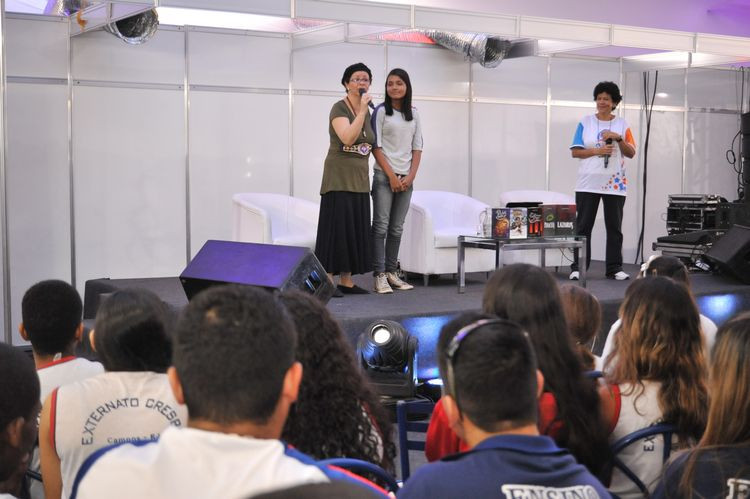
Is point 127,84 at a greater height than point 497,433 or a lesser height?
greater

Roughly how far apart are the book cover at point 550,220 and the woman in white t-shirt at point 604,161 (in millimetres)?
724

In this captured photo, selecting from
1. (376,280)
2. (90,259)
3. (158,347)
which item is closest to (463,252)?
(376,280)

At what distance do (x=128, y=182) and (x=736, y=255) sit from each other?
4.87m

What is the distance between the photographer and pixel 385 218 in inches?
240

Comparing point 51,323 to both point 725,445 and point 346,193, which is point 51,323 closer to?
point 725,445

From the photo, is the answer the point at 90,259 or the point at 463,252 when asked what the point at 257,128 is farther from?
the point at 463,252

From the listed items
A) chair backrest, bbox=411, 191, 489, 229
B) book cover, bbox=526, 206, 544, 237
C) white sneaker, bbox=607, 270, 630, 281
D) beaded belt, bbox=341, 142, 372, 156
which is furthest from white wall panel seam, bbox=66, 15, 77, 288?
white sneaker, bbox=607, 270, 630, 281

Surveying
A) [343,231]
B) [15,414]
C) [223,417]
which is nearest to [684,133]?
[343,231]

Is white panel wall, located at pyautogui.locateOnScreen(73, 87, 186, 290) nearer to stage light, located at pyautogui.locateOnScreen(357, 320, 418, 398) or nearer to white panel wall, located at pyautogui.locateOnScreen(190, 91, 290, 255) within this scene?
white panel wall, located at pyautogui.locateOnScreen(190, 91, 290, 255)

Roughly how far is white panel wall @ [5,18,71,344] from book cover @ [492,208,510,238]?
3394 millimetres

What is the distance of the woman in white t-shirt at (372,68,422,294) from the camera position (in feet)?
19.8

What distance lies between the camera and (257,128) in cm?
784

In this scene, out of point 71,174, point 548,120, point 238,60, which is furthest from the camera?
point 548,120

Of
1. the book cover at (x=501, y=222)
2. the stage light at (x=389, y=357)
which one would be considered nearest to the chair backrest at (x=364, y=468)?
the stage light at (x=389, y=357)
